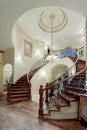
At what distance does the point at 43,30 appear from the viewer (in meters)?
11.4

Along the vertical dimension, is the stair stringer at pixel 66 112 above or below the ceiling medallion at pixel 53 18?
below

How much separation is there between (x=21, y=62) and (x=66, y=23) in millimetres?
4525

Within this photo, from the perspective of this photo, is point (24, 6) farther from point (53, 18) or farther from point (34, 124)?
point (53, 18)

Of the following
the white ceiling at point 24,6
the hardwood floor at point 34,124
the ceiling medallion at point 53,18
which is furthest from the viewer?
the ceiling medallion at point 53,18

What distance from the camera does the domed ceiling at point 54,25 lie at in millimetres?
9188

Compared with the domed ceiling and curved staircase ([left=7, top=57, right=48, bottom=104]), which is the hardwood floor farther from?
the domed ceiling

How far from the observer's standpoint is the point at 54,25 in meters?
11.0

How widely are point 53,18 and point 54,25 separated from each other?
1.06 meters

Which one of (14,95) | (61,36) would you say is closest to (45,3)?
(14,95)

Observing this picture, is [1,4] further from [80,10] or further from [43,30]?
[43,30]

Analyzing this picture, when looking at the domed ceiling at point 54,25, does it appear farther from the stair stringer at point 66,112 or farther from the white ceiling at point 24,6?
the stair stringer at point 66,112

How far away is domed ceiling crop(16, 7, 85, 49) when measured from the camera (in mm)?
9188

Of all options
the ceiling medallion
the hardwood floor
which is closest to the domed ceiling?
the ceiling medallion

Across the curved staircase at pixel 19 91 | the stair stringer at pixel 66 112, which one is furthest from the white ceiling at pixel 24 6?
the stair stringer at pixel 66 112
